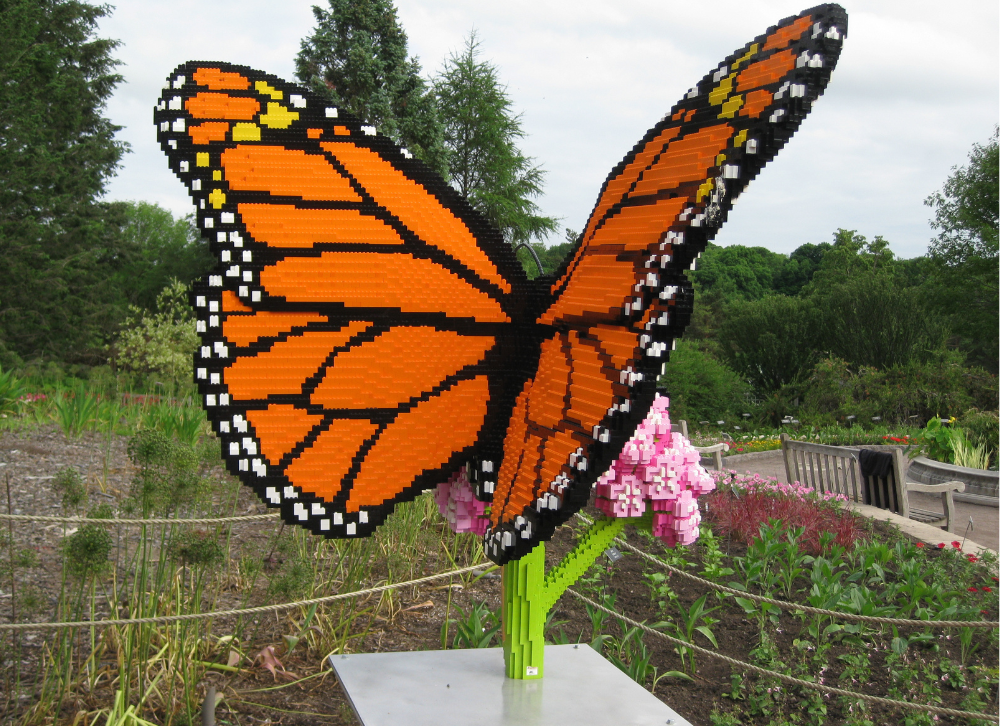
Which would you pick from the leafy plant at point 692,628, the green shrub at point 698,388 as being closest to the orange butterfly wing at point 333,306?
the leafy plant at point 692,628

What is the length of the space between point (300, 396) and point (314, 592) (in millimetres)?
2222

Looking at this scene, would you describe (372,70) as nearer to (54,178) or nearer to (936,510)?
(54,178)

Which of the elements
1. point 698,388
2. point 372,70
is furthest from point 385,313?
point 698,388

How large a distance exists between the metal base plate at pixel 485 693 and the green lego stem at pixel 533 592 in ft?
0.19

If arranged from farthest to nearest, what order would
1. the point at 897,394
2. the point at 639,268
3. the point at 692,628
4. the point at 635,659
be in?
the point at 897,394, the point at 692,628, the point at 635,659, the point at 639,268

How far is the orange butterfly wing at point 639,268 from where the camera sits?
132cm

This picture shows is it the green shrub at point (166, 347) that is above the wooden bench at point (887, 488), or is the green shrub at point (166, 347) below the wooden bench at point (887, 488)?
above

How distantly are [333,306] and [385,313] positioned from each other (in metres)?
0.12

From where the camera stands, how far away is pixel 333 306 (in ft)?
5.68

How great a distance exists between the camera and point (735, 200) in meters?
1.33

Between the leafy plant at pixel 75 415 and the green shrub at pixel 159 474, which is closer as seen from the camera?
the green shrub at pixel 159 474

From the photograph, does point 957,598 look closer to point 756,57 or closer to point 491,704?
point 491,704

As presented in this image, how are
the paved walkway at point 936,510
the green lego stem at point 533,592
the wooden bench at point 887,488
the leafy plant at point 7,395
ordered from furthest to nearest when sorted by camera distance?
the leafy plant at point 7,395 < the wooden bench at point 887,488 < the paved walkway at point 936,510 < the green lego stem at point 533,592

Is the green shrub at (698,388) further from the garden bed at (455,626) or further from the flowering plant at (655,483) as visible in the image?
the flowering plant at (655,483)
